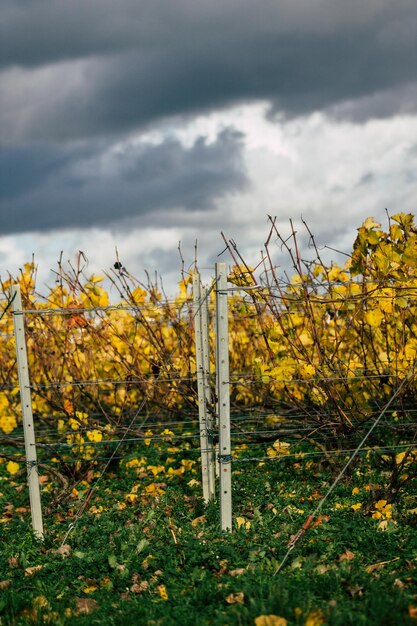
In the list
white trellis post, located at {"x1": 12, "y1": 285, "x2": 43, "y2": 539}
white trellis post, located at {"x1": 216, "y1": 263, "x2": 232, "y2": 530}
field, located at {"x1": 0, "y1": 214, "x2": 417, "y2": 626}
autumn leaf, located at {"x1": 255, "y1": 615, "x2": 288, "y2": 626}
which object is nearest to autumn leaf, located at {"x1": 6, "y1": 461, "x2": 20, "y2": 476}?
field, located at {"x1": 0, "y1": 214, "x2": 417, "y2": 626}

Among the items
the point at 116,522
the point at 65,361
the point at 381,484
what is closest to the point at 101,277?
the point at 65,361

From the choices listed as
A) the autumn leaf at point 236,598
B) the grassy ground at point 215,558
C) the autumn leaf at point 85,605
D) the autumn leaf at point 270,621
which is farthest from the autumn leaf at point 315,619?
the autumn leaf at point 85,605

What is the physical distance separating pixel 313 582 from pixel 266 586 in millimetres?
269

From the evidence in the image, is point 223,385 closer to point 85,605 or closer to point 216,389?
point 216,389

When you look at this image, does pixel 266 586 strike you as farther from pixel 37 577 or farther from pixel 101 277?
pixel 101 277

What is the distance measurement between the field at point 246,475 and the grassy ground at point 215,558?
0.05 feet

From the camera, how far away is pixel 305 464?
7.33m

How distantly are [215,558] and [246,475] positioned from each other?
2.57 metres

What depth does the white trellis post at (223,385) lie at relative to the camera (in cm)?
529

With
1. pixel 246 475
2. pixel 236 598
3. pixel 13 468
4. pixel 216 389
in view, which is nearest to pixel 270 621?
pixel 236 598

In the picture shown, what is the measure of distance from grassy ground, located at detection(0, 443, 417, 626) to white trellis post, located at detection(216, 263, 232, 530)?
0.90ft

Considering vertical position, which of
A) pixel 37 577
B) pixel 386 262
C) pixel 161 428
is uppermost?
pixel 386 262

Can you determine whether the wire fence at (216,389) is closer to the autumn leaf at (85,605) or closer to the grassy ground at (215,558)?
the grassy ground at (215,558)

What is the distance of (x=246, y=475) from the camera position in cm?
726
